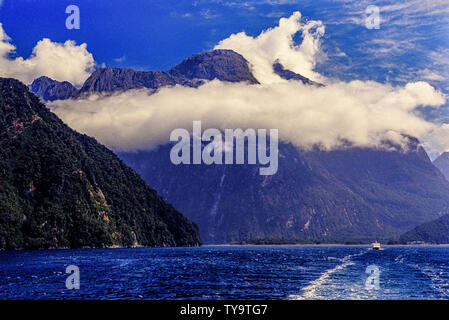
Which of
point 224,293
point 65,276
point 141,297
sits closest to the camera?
point 141,297

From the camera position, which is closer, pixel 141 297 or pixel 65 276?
pixel 141 297

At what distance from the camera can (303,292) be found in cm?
9356

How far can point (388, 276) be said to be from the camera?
126 meters

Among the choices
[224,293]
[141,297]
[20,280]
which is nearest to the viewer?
[141,297]

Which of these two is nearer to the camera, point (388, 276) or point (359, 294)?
point (359, 294)

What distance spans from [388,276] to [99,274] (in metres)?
68.9
